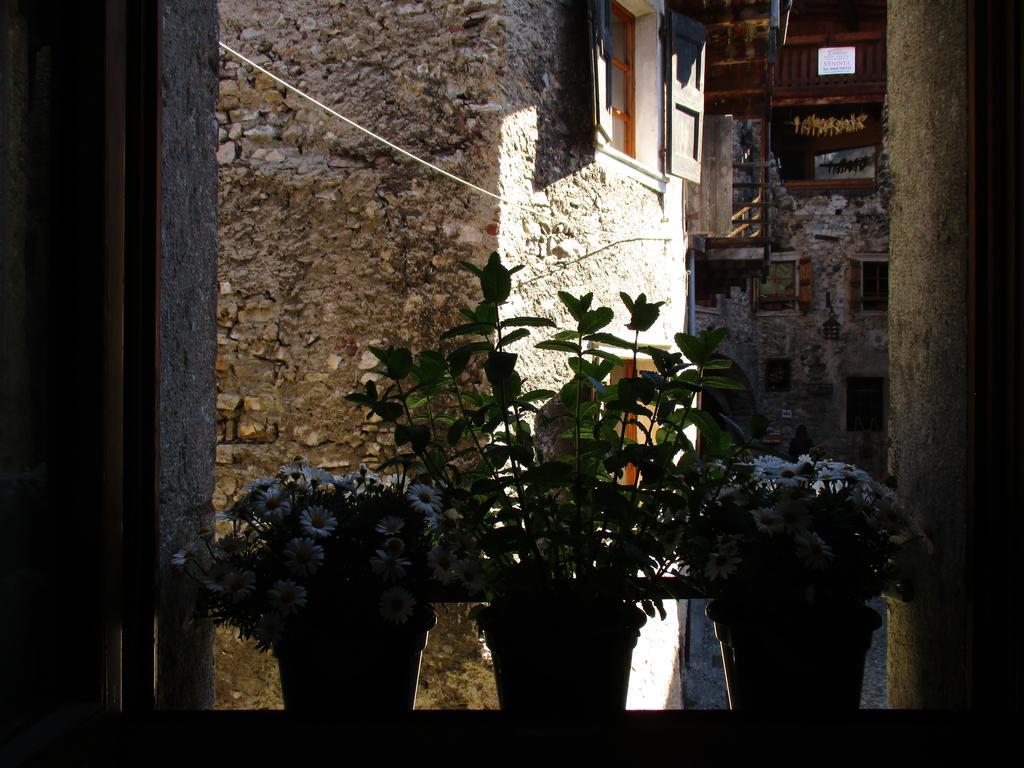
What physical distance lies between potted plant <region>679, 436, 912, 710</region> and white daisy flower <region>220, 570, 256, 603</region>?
0.65m

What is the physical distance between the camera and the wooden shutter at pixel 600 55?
16.5 ft

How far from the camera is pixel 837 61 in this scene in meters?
15.2

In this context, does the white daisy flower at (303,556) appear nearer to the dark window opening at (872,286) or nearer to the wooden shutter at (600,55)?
the wooden shutter at (600,55)

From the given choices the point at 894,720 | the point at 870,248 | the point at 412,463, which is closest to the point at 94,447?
the point at 412,463

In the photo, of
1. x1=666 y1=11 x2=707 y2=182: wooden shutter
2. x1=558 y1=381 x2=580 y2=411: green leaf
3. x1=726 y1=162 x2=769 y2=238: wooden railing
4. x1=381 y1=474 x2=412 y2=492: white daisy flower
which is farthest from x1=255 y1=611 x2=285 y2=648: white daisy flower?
x1=726 y1=162 x2=769 y2=238: wooden railing

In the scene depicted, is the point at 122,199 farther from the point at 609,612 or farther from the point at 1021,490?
the point at 1021,490

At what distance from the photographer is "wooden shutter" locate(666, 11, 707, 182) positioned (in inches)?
235

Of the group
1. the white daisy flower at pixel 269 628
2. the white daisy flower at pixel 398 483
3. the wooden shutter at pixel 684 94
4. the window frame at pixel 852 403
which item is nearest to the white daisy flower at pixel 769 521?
the white daisy flower at pixel 398 483

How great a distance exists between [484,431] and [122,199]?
23.7 inches

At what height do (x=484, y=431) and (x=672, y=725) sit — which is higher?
(x=484, y=431)

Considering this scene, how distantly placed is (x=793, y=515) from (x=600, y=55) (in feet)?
14.1

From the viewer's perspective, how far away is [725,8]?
668cm

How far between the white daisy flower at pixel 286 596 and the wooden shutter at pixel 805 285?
1629cm

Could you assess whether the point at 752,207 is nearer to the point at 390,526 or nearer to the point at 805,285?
the point at 805,285
